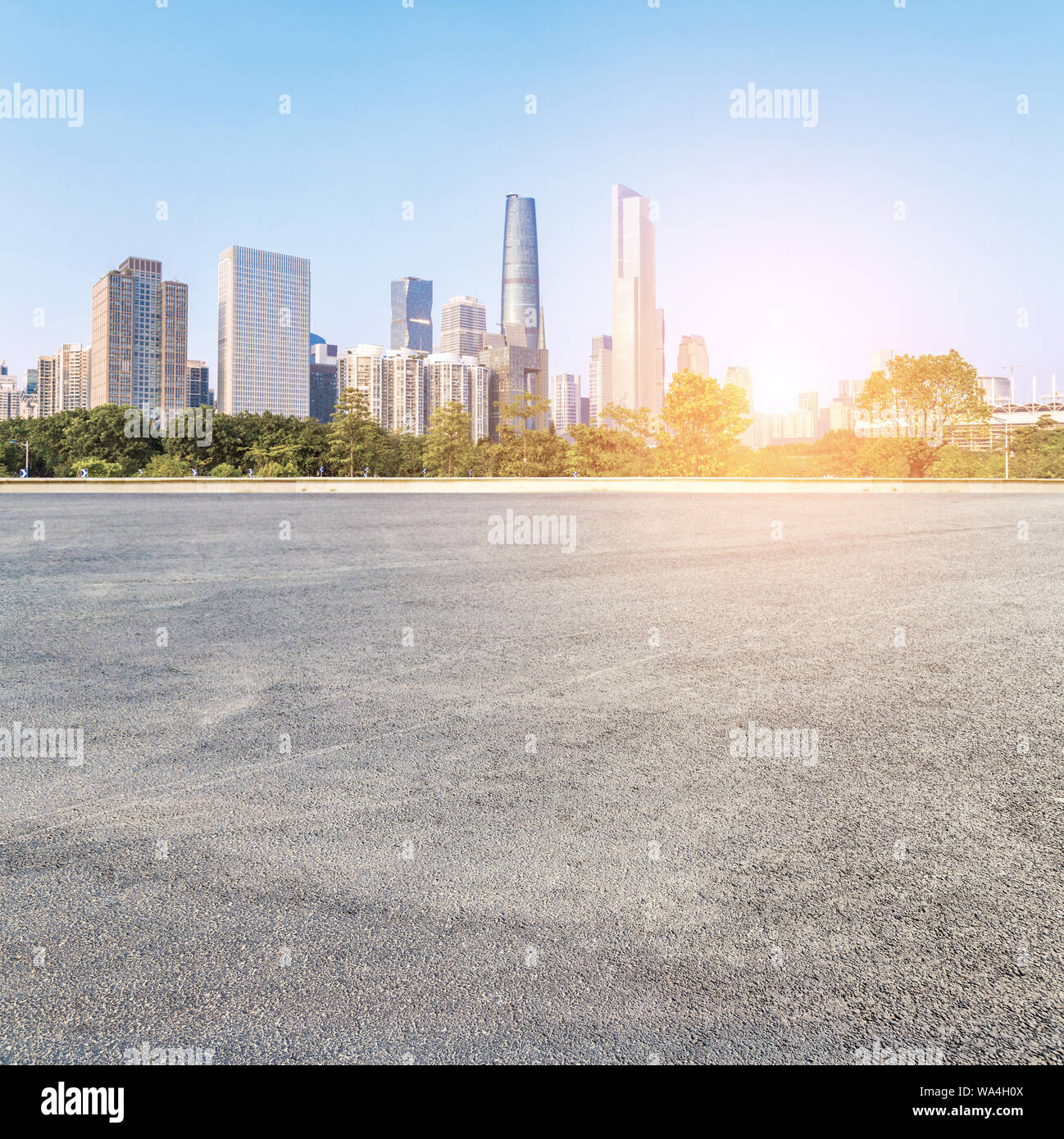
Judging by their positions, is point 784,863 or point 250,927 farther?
point 784,863

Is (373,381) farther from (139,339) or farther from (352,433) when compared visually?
(352,433)

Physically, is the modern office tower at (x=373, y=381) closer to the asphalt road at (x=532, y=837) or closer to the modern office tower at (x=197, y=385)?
the modern office tower at (x=197, y=385)

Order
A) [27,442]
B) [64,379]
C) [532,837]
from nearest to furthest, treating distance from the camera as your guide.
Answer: [532,837]
[27,442]
[64,379]

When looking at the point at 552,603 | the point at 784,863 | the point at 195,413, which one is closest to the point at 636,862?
the point at 784,863

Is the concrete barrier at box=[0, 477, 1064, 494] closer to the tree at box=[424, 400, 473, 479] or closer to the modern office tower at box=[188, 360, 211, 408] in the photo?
the tree at box=[424, 400, 473, 479]

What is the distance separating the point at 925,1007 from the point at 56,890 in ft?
9.80

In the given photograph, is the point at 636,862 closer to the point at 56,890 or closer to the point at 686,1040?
the point at 686,1040

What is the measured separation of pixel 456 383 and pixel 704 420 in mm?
100958

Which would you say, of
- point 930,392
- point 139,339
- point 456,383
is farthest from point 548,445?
point 139,339

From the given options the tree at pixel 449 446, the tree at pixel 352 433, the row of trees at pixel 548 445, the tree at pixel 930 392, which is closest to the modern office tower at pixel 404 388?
the row of trees at pixel 548 445

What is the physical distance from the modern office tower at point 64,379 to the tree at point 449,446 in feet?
413

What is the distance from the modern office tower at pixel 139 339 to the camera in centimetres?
14438

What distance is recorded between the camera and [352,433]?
2547 inches
